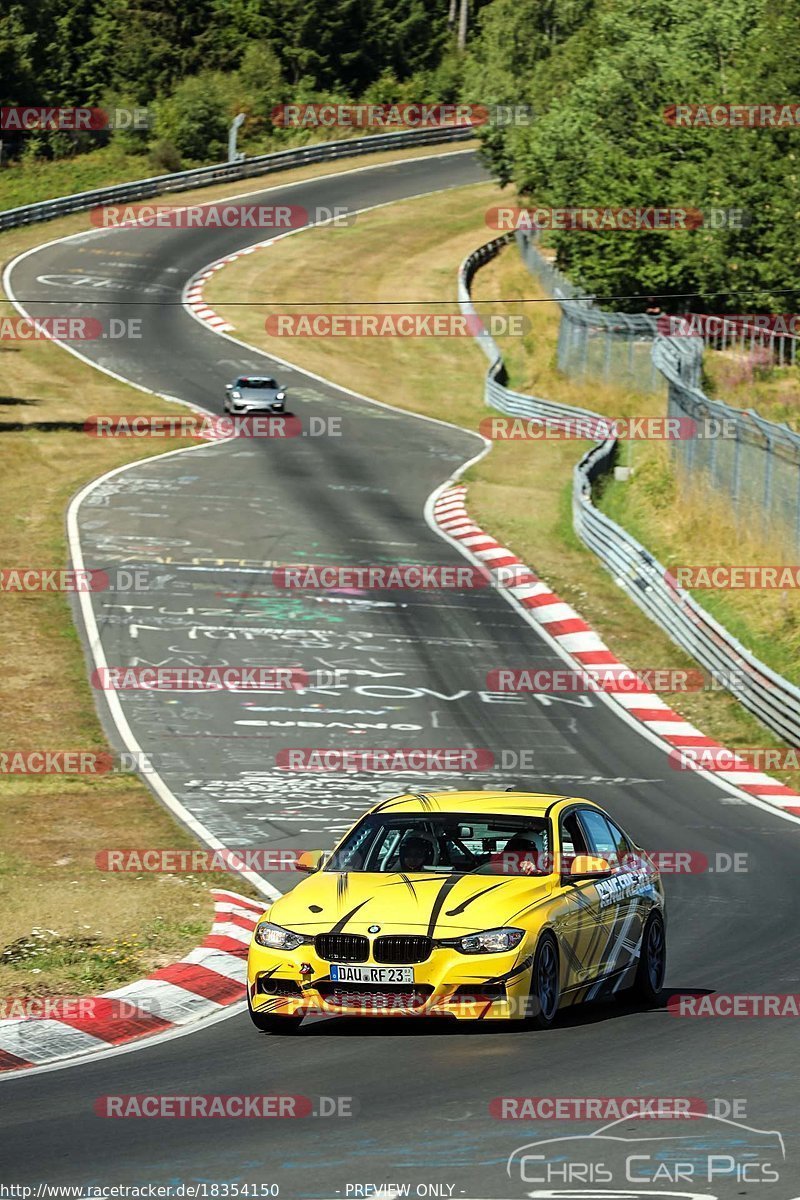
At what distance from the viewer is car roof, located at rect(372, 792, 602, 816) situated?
1245cm

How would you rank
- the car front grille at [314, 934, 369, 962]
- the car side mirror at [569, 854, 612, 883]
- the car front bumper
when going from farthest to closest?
1. the car side mirror at [569, 854, 612, 883]
2. the car front grille at [314, 934, 369, 962]
3. the car front bumper

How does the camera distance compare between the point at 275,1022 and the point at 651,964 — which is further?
the point at 651,964

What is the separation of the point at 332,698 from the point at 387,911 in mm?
15985

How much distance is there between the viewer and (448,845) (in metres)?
12.3

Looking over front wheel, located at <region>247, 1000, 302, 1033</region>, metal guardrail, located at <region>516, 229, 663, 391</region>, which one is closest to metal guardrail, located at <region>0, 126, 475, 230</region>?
metal guardrail, located at <region>516, 229, 663, 391</region>

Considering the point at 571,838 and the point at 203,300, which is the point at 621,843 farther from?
the point at 203,300

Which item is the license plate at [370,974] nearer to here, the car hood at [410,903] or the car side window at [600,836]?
the car hood at [410,903]

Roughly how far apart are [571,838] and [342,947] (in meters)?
2.04

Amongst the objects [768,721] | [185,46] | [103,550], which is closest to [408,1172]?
[768,721]

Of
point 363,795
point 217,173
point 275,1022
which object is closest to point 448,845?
point 275,1022

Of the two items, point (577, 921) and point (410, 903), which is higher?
point (410, 903)

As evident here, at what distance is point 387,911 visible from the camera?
37.0 feet

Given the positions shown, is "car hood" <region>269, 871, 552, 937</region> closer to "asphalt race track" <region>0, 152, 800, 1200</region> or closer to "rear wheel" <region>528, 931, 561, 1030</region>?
"rear wheel" <region>528, 931, 561, 1030</region>

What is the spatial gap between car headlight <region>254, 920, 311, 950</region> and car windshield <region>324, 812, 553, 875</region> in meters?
0.88
